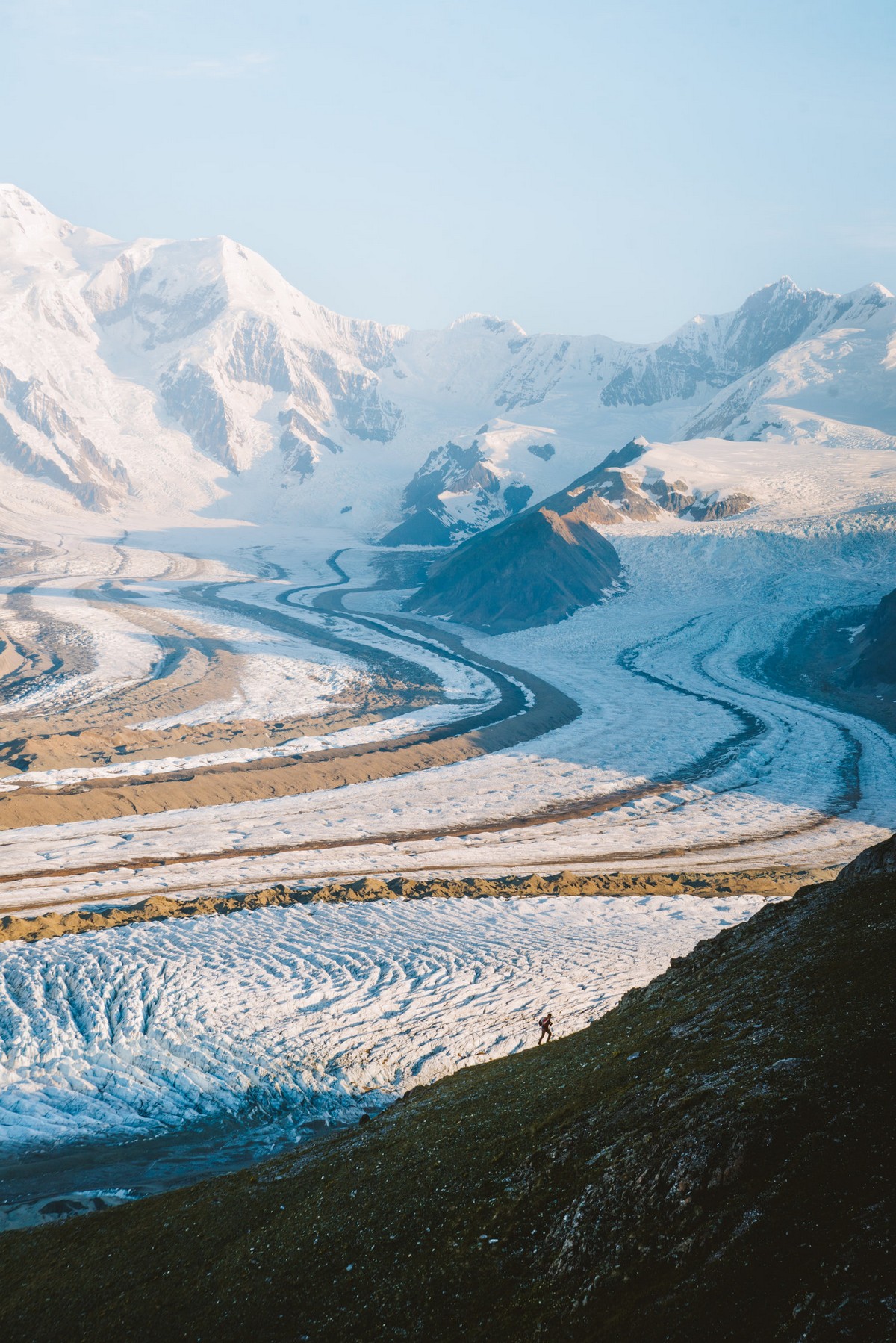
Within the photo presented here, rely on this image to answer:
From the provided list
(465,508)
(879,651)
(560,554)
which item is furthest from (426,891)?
(465,508)

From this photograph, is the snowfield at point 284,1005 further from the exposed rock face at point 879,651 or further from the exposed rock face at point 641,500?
the exposed rock face at point 641,500

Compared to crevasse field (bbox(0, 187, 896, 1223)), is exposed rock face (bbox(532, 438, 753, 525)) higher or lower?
higher

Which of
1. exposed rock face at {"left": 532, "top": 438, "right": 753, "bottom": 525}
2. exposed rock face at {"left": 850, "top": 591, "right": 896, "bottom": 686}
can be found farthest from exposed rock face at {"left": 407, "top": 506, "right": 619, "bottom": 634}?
exposed rock face at {"left": 850, "top": 591, "right": 896, "bottom": 686}

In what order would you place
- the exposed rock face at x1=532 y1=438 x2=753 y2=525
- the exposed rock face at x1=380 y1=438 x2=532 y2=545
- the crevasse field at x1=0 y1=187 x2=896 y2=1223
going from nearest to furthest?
the crevasse field at x1=0 y1=187 x2=896 y2=1223
the exposed rock face at x1=532 y1=438 x2=753 y2=525
the exposed rock face at x1=380 y1=438 x2=532 y2=545

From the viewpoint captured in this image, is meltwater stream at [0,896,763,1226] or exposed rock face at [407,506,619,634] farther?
exposed rock face at [407,506,619,634]

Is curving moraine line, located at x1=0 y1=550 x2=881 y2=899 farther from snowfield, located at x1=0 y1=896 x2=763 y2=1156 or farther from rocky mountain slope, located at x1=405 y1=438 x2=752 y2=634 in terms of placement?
rocky mountain slope, located at x1=405 y1=438 x2=752 y2=634

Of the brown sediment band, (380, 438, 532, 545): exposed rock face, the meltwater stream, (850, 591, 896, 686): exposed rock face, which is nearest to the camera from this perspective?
the meltwater stream

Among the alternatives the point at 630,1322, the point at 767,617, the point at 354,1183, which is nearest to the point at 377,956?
the point at 354,1183

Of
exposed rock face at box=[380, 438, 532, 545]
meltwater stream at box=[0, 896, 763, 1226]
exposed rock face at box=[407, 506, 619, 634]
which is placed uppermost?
exposed rock face at box=[380, 438, 532, 545]

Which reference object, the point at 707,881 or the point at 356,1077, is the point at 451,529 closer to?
the point at 707,881
